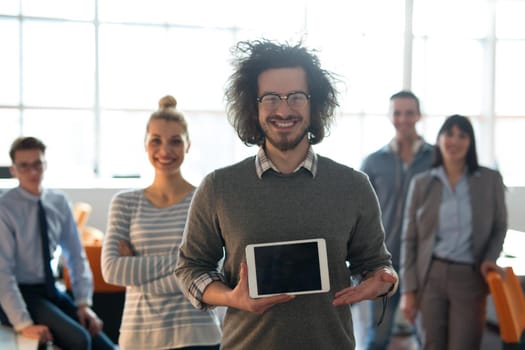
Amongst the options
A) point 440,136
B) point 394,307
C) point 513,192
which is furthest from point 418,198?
point 513,192

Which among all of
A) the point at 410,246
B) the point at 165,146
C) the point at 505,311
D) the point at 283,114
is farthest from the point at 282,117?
the point at 410,246

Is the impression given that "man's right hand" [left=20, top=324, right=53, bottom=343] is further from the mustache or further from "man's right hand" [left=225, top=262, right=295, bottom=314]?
the mustache

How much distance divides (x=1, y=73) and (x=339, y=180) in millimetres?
8751

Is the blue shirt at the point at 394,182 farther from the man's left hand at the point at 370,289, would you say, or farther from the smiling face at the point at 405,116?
the man's left hand at the point at 370,289

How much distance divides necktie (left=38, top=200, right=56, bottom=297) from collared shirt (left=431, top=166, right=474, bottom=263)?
6.69 ft

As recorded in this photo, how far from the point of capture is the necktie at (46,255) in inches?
142

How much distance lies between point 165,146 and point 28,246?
4.36 feet

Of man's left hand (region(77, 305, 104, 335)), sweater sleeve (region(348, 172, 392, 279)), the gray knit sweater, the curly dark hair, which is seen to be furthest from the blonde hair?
man's left hand (region(77, 305, 104, 335))

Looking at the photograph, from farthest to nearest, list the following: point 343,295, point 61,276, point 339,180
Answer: point 61,276
point 339,180
point 343,295

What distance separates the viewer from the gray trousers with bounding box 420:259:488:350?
12.1 feet

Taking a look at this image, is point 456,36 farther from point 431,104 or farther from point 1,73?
point 1,73

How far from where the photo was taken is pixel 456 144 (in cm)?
390

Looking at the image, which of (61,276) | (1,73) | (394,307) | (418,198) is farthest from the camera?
(1,73)

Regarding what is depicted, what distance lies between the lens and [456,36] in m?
11.3
